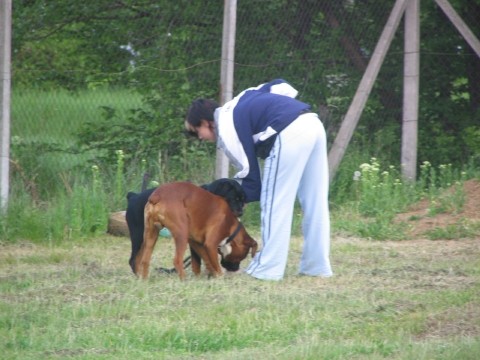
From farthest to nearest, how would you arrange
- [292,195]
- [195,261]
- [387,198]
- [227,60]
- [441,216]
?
[387,198]
[441,216]
[227,60]
[195,261]
[292,195]

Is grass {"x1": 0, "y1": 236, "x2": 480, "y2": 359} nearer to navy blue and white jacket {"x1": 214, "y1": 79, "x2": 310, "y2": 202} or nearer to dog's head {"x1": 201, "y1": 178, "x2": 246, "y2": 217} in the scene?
dog's head {"x1": 201, "y1": 178, "x2": 246, "y2": 217}

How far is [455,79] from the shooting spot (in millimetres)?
12703

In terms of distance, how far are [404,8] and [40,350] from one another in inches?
285

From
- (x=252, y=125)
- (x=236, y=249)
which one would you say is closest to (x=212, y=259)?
(x=236, y=249)

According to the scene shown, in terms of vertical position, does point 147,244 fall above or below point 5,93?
below

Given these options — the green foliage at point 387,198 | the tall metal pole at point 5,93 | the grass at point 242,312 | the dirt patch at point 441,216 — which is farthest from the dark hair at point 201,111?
the dirt patch at point 441,216

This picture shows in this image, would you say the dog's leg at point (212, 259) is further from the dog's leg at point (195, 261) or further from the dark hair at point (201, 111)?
the dark hair at point (201, 111)

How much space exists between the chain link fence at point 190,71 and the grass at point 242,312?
2.71 m

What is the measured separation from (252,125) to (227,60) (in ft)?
9.87

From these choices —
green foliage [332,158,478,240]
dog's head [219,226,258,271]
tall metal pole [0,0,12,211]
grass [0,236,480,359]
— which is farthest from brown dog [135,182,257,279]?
green foliage [332,158,478,240]

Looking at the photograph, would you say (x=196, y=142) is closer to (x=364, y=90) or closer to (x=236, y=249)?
(x=364, y=90)

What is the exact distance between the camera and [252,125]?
26.3 feet

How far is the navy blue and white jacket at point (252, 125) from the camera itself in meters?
7.96

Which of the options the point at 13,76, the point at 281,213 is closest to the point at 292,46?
the point at 13,76
